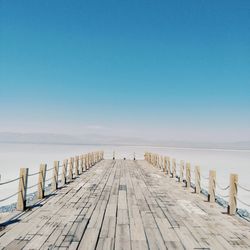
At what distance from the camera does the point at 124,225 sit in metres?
6.66

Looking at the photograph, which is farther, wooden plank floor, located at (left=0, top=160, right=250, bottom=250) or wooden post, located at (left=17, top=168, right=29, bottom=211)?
wooden post, located at (left=17, top=168, right=29, bottom=211)

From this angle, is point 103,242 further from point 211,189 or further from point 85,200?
point 211,189

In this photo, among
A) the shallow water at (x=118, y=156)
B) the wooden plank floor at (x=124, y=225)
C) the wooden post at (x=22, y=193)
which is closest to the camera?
the wooden plank floor at (x=124, y=225)

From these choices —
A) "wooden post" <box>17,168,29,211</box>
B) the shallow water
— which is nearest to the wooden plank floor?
"wooden post" <box>17,168,29,211</box>

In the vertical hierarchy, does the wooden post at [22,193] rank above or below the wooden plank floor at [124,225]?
above

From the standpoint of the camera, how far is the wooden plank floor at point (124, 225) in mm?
5414

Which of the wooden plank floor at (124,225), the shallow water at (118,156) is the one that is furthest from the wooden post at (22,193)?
the shallow water at (118,156)

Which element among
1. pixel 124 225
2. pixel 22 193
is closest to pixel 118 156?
pixel 22 193

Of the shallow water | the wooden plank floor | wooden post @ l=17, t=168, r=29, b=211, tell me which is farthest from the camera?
the shallow water

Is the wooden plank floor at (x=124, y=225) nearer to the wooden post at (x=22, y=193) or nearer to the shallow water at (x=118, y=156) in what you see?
the wooden post at (x=22, y=193)

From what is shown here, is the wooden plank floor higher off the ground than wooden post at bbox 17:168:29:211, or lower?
lower

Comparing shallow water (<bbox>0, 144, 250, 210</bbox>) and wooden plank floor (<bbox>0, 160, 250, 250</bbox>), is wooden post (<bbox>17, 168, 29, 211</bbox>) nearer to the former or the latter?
wooden plank floor (<bbox>0, 160, 250, 250</bbox>)

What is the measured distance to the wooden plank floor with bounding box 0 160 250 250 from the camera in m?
5.41

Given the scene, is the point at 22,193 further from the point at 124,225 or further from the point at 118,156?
the point at 118,156
